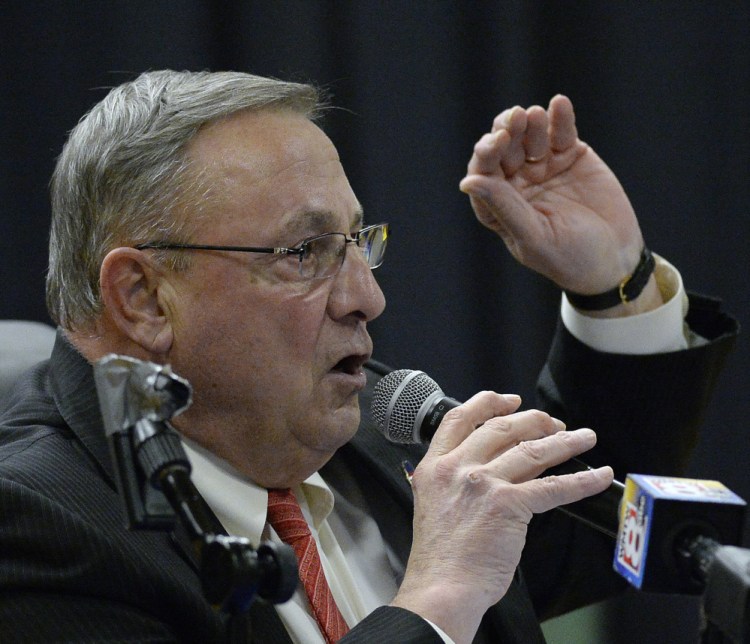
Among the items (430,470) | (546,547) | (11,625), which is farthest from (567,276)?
(11,625)

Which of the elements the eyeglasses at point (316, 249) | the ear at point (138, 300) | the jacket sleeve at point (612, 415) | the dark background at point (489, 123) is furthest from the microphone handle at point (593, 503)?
the dark background at point (489, 123)

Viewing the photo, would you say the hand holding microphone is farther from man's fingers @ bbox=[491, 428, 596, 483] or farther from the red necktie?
the red necktie

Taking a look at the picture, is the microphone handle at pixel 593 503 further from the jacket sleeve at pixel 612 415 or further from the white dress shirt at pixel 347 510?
the jacket sleeve at pixel 612 415

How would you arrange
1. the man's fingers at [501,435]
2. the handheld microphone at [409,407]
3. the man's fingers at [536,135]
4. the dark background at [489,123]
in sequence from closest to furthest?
the man's fingers at [501,435] < the handheld microphone at [409,407] < the man's fingers at [536,135] < the dark background at [489,123]

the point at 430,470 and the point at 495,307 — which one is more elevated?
the point at 430,470

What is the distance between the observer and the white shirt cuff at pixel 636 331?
5.93ft

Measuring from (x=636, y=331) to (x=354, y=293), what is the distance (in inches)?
23.8

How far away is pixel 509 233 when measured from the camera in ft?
6.14

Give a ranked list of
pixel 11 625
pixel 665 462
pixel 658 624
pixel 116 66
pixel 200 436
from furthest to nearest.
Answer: pixel 658 624
pixel 116 66
pixel 665 462
pixel 200 436
pixel 11 625

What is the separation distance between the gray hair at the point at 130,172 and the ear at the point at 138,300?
0.03m

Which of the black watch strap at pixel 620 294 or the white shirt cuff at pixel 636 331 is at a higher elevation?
the black watch strap at pixel 620 294

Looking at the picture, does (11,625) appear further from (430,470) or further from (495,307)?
(495,307)

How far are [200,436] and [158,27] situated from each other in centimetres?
139

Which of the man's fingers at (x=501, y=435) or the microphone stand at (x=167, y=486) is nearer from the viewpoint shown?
the microphone stand at (x=167, y=486)
